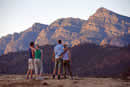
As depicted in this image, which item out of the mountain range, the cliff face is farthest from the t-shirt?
the cliff face

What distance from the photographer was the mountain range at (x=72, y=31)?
118m

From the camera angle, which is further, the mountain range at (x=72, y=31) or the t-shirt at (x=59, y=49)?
the mountain range at (x=72, y=31)

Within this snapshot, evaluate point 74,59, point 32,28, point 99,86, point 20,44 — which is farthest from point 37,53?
point 32,28

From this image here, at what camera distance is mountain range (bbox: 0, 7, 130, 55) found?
387 ft

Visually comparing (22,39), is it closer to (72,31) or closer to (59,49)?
(72,31)

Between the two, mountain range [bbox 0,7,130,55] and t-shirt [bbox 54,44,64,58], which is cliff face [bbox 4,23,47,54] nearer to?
mountain range [bbox 0,7,130,55]

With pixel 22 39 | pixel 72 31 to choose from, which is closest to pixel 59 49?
pixel 72 31

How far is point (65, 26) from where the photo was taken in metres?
136

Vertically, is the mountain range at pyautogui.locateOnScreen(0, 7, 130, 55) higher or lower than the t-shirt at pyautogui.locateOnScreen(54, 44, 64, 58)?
higher

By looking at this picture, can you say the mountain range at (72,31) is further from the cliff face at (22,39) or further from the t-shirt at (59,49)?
the t-shirt at (59,49)

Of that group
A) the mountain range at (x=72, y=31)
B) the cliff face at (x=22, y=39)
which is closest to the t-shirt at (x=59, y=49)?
the mountain range at (x=72, y=31)

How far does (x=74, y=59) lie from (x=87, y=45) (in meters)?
7.67

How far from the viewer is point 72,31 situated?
135625 millimetres

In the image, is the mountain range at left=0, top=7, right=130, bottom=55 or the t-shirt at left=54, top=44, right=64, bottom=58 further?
the mountain range at left=0, top=7, right=130, bottom=55
